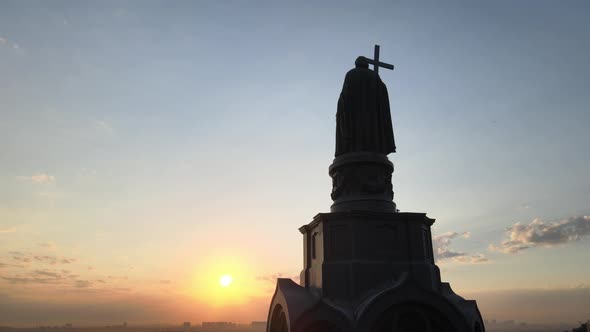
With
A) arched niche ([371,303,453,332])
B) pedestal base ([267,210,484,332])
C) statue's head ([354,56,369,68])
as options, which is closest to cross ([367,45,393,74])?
statue's head ([354,56,369,68])

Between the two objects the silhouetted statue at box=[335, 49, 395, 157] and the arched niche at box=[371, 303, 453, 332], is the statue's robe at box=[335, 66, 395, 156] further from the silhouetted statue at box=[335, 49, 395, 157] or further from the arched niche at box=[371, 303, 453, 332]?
the arched niche at box=[371, 303, 453, 332]

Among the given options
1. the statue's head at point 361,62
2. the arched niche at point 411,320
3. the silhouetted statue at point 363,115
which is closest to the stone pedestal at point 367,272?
the arched niche at point 411,320

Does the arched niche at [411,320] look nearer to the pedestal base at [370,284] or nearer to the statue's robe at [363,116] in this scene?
the pedestal base at [370,284]

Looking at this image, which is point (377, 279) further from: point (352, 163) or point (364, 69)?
point (364, 69)

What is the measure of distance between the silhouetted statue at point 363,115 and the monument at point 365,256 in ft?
0.14

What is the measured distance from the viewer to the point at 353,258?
14.7 meters

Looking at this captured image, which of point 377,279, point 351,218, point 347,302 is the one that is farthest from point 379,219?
point 347,302

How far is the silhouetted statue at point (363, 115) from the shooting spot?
17.7 meters

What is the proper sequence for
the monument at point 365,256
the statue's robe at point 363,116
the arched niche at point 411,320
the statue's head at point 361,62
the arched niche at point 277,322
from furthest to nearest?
the statue's head at point 361,62 < the statue's robe at point 363,116 < the arched niche at point 277,322 < the monument at point 365,256 < the arched niche at point 411,320

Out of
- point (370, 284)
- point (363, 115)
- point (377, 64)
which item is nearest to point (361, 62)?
point (377, 64)

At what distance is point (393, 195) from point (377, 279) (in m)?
3.76

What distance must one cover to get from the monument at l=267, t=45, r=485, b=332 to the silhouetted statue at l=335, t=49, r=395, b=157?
0.04 metres

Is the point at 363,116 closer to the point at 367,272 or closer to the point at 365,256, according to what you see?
the point at 365,256

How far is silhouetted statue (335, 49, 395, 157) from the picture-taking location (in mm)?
17688
